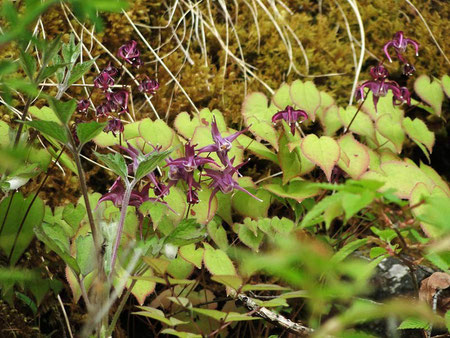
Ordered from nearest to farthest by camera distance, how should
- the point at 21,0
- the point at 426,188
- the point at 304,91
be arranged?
the point at 426,188, the point at 304,91, the point at 21,0

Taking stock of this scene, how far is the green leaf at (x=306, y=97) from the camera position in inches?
74.4

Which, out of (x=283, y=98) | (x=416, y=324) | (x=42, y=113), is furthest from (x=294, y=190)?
(x=42, y=113)

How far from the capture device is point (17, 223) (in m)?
1.54

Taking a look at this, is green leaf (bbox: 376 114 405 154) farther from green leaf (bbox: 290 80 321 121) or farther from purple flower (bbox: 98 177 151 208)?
purple flower (bbox: 98 177 151 208)

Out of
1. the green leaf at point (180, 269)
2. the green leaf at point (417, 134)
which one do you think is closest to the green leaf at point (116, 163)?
the green leaf at point (180, 269)

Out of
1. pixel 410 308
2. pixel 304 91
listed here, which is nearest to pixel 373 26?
pixel 304 91

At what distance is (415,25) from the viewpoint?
266cm

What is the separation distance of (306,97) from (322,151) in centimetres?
35

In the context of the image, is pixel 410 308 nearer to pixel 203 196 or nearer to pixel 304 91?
pixel 203 196

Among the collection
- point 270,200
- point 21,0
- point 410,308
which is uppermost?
point 410,308

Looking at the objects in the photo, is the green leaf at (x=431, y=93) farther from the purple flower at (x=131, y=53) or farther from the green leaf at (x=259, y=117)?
the purple flower at (x=131, y=53)

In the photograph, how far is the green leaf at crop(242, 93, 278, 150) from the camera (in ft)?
5.85

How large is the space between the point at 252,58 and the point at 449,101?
0.87m

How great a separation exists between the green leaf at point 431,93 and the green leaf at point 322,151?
66 centimetres
